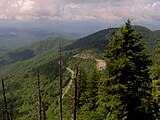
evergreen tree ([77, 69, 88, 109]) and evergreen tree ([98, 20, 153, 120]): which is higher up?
evergreen tree ([98, 20, 153, 120])

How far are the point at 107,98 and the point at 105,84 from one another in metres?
1.29

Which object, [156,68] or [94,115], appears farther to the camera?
[94,115]

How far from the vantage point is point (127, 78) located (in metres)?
26.3

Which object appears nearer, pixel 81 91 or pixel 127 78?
pixel 127 78

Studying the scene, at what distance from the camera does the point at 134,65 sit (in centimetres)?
2625

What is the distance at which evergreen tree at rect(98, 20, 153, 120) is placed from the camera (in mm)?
25953

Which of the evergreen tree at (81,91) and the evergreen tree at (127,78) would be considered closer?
the evergreen tree at (127,78)

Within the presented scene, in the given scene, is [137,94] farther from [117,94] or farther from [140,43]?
[140,43]

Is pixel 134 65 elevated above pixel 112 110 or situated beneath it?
elevated above

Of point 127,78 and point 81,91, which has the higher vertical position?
point 127,78

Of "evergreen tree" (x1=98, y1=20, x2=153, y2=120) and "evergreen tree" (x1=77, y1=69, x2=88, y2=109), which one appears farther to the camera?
"evergreen tree" (x1=77, y1=69, x2=88, y2=109)

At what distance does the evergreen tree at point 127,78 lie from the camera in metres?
26.0

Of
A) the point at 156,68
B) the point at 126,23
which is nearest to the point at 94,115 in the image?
the point at 156,68

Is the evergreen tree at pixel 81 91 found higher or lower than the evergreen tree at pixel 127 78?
lower
